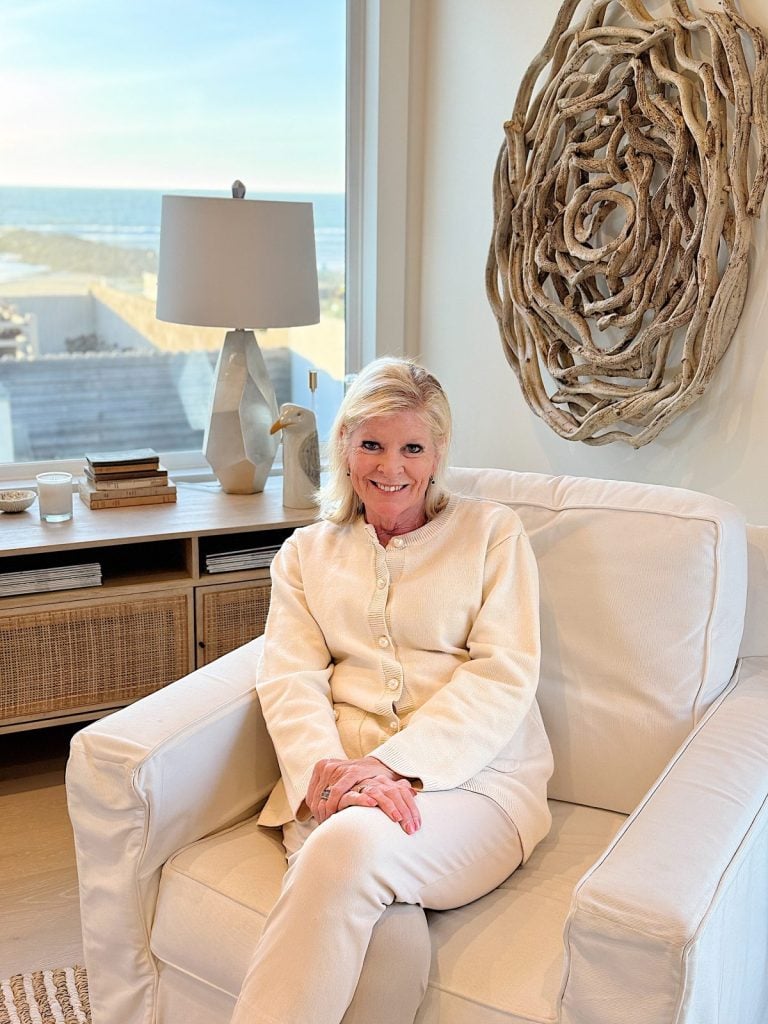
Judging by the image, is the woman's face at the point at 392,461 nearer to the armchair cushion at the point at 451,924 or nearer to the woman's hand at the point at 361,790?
the woman's hand at the point at 361,790

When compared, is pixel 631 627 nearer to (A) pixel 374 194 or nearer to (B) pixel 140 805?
(B) pixel 140 805

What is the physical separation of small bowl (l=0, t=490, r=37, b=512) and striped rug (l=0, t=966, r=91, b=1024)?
101cm

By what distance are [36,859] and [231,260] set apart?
1338 mm

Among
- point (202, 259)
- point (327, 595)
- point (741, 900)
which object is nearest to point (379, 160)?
point (202, 259)

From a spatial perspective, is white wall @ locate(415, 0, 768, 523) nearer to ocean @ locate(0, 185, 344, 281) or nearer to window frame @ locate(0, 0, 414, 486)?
window frame @ locate(0, 0, 414, 486)

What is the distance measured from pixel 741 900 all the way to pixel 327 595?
0.75 m

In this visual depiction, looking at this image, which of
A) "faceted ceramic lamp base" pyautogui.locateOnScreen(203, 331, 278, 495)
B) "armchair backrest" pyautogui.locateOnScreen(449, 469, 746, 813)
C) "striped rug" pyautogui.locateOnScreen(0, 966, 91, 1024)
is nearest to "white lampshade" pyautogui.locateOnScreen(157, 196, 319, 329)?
"faceted ceramic lamp base" pyautogui.locateOnScreen(203, 331, 278, 495)

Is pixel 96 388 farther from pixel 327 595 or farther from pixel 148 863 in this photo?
pixel 148 863

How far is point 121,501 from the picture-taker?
2523 mm

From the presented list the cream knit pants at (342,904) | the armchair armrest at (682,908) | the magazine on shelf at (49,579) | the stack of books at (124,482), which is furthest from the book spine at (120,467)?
the armchair armrest at (682,908)

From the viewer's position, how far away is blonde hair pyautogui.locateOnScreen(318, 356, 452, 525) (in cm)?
167

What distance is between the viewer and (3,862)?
7.18 ft

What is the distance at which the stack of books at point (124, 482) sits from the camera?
2510 millimetres

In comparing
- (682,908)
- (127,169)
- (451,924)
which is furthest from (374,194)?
(682,908)
